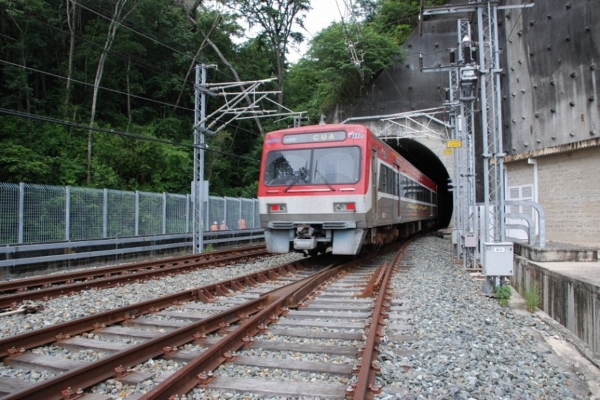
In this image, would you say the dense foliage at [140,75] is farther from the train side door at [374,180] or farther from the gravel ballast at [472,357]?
the gravel ballast at [472,357]

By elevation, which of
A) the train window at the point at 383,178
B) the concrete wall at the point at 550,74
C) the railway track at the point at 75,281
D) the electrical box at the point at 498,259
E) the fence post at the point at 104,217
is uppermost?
the concrete wall at the point at 550,74

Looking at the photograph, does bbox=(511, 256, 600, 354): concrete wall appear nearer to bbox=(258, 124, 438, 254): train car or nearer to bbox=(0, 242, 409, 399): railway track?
bbox=(0, 242, 409, 399): railway track

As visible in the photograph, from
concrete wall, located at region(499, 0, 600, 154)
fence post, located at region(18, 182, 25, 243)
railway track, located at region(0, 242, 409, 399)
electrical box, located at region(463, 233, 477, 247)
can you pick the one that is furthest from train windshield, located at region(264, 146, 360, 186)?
concrete wall, located at region(499, 0, 600, 154)

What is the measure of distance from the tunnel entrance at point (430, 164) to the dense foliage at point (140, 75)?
5424 millimetres

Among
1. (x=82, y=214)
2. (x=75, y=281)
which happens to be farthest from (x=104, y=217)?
(x=75, y=281)

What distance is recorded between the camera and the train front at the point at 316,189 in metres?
11.2

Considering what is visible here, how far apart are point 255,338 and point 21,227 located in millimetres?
9759

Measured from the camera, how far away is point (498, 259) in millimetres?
8844

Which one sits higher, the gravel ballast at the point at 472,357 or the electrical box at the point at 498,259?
the electrical box at the point at 498,259

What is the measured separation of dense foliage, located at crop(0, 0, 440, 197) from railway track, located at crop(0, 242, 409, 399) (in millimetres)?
13976

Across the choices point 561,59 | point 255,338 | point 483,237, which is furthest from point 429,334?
point 561,59

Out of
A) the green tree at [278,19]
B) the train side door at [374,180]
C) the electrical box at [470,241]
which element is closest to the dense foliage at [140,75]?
the green tree at [278,19]

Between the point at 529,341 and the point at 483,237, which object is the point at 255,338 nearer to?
the point at 529,341

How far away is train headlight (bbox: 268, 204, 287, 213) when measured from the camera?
463 inches
